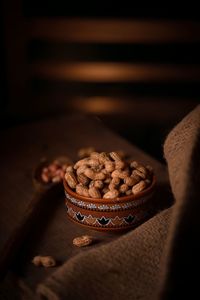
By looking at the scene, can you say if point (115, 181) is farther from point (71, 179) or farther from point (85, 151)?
point (85, 151)

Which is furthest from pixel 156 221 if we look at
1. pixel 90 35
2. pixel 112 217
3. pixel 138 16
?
pixel 138 16

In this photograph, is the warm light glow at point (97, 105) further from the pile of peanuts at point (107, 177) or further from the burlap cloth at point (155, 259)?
the burlap cloth at point (155, 259)

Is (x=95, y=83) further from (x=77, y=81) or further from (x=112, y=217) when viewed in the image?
(x=112, y=217)

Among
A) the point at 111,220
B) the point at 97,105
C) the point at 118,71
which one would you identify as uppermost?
the point at 111,220

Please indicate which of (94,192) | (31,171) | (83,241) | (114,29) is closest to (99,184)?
(94,192)

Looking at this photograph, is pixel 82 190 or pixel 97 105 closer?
pixel 82 190

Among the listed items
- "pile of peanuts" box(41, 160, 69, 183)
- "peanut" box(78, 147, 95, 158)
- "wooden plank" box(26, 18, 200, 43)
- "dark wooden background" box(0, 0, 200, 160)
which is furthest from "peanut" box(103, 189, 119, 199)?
"wooden plank" box(26, 18, 200, 43)

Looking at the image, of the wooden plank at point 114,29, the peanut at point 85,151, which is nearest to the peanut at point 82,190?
the peanut at point 85,151
